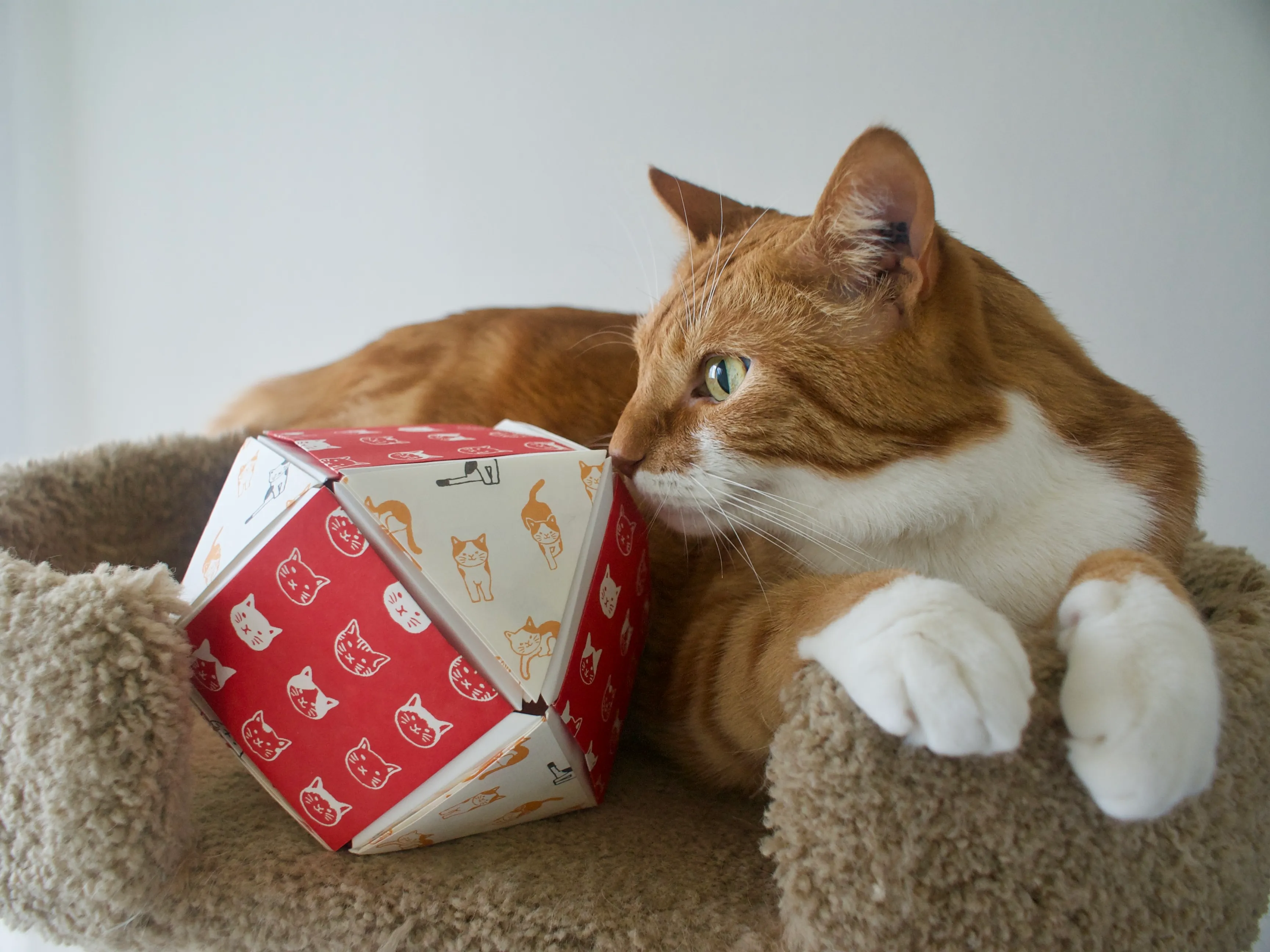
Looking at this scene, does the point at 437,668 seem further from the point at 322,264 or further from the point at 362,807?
the point at 322,264

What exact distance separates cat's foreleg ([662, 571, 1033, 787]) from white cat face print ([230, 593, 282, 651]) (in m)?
0.40

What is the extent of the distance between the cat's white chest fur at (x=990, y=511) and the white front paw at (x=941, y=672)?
0.62 ft

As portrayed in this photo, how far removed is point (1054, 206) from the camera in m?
1.34

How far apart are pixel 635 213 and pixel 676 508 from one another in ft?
3.21

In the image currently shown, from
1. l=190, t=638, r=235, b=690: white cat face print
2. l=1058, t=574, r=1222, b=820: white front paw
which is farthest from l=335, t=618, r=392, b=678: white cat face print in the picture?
l=1058, t=574, r=1222, b=820: white front paw

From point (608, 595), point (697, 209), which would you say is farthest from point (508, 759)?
point (697, 209)

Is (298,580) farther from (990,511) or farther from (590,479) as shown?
(990,511)

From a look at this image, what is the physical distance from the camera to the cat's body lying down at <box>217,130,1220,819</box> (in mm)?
522

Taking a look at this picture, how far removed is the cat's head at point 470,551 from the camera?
1.93 feet

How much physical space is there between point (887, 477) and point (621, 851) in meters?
0.42

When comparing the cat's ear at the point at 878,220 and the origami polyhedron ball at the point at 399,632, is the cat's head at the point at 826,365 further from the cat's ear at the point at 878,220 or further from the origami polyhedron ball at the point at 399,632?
the origami polyhedron ball at the point at 399,632

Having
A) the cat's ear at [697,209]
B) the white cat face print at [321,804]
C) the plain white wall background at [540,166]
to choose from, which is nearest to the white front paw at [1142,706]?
the white cat face print at [321,804]

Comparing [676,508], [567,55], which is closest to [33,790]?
[676,508]

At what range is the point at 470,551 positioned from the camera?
59cm
